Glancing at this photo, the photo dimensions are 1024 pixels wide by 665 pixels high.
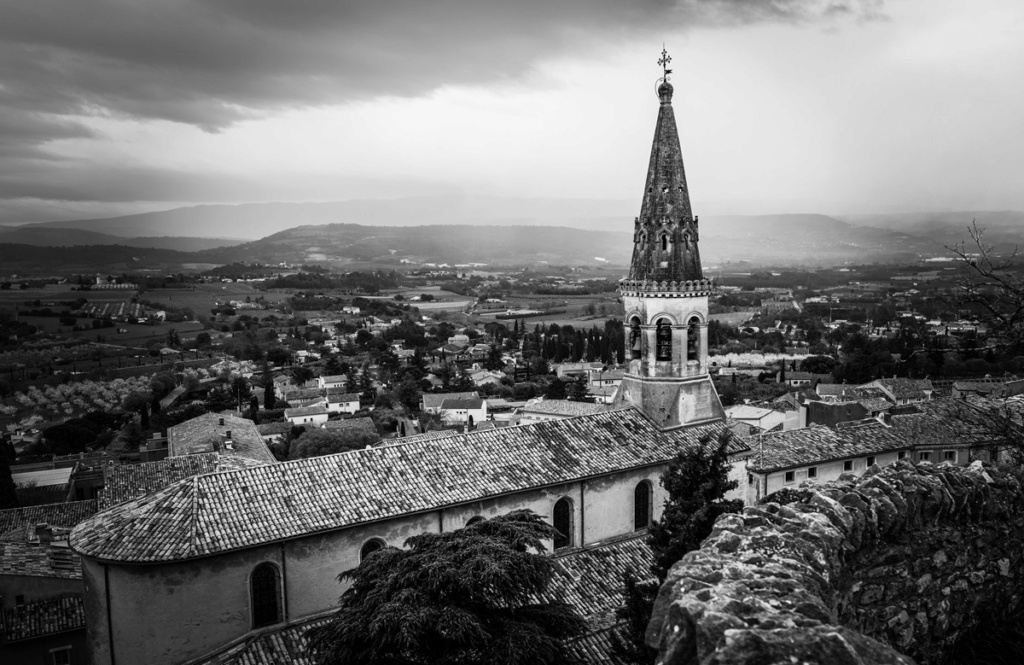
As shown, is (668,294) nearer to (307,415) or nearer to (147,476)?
(147,476)

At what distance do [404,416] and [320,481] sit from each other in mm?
62257

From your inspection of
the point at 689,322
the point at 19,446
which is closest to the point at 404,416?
the point at 19,446

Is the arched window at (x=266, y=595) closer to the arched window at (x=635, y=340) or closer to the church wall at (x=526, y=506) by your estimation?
the church wall at (x=526, y=506)

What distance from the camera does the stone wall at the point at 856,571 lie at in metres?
4.76

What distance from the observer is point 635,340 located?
81.9ft

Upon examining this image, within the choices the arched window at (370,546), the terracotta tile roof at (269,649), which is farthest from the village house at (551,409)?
the terracotta tile roof at (269,649)

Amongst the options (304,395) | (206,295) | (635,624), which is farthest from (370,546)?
(206,295)

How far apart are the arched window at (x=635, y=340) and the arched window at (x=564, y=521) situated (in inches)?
270

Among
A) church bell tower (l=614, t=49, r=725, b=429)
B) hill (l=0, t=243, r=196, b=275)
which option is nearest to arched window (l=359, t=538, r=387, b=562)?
church bell tower (l=614, t=49, r=725, b=429)

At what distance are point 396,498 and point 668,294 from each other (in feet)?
39.0

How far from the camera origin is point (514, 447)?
2048 centimetres

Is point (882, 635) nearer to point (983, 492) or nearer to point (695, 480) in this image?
point (983, 492)

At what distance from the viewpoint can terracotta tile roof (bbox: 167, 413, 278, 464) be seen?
135 feet

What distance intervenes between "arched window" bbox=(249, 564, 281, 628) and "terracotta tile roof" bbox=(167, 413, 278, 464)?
23.4 metres
